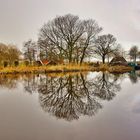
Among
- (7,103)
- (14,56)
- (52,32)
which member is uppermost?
(52,32)

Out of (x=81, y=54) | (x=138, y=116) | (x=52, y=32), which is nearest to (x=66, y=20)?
(x=52, y=32)

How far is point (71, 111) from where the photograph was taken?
21.0ft

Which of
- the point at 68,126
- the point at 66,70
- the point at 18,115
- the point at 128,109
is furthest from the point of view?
the point at 66,70

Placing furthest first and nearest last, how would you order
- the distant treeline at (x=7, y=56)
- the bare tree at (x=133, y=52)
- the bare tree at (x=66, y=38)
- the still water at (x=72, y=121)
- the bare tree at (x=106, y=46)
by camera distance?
1. the bare tree at (x=133, y=52)
2. the bare tree at (x=106, y=46)
3. the bare tree at (x=66, y=38)
4. the distant treeline at (x=7, y=56)
5. the still water at (x=72, y=121)

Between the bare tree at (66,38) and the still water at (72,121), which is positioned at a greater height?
the bare tree at (66,38)

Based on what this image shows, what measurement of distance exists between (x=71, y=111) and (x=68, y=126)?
1456mm

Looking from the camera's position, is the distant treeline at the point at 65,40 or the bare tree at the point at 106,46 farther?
the bare tree at the point at 106,46

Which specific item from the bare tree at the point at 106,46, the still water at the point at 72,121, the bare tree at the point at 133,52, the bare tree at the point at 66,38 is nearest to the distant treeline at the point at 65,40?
the bare tree at the point at 66,38

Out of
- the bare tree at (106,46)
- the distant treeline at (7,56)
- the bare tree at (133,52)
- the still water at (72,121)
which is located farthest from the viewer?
the bare tree at (133,52)

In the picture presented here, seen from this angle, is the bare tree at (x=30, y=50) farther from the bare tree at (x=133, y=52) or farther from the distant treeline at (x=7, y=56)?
the bare tree at (x=133, y=52)

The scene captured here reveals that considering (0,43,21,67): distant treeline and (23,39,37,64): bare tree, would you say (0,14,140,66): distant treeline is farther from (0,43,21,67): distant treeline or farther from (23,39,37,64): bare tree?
(23,39,37,64): bare tree

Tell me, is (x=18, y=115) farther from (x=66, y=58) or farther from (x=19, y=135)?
(x=66, y=58)

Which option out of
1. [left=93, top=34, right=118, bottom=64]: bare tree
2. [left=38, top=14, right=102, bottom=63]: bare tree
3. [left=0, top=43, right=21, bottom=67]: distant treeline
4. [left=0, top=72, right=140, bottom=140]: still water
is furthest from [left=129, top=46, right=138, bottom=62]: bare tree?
[left=0, top=72, right=140, bottom=140]: still water

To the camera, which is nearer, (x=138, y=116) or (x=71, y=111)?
(x=138, y=116)
